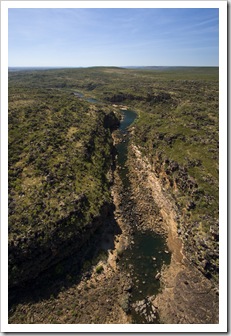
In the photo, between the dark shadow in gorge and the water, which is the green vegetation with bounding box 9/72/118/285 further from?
the water

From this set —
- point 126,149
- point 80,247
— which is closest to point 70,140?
point 126,149

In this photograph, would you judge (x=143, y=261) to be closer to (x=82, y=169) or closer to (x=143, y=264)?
(x=143, y=264)

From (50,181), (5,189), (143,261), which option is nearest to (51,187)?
(50,181)

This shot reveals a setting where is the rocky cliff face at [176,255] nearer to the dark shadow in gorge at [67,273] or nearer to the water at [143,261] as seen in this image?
the water at [143,261]

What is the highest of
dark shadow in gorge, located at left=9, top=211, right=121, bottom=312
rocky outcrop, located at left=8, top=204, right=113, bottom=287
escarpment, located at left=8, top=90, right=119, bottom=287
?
escarpment, located at left=8, top=90, right=119, bottom=287

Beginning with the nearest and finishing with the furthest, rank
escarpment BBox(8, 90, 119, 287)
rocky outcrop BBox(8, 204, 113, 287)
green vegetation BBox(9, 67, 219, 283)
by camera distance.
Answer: rocky outcrop BBox(8, 204, 113, 287), escarpment BBox(8, 90, 119, 287), green vegetation BBox(9, 67, 219, 283)

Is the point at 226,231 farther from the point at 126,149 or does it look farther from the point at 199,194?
the point at 126,149

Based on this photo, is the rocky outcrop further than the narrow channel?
Yes

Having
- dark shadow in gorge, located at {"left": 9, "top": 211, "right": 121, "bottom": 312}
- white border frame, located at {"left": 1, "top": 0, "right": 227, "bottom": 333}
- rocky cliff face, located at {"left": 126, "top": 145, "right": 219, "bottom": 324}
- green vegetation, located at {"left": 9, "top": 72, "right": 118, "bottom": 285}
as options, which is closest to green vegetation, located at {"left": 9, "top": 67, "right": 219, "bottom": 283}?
green vegetation, located at {"left": 9, "top": 72, "right": 118, "bottom": 285}
